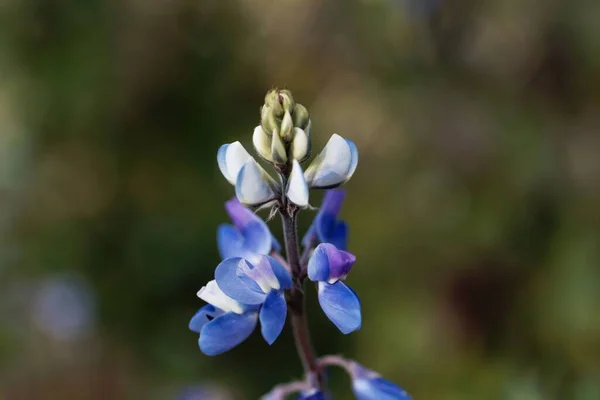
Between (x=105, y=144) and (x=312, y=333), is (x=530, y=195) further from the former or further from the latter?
(x=105, y=144)

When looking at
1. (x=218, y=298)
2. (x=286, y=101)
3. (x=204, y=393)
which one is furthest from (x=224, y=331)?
(x=204, y=393)

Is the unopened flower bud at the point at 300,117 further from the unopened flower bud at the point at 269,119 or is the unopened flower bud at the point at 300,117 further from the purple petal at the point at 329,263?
the purple petal at the point at 329,263

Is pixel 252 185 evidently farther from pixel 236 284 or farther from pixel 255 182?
pixel 236 284

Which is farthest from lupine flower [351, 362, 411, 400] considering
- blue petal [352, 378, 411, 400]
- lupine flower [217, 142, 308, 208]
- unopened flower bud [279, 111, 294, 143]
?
unopened flower bud [279, 111, 294, 143]

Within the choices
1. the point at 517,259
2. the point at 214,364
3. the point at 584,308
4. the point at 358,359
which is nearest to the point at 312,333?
the point at 358,359

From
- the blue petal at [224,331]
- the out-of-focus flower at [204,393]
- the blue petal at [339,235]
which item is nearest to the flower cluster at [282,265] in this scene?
the blue petal at [224,331]

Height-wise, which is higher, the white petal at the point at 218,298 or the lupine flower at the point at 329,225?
the lupine flower at the point at 329,225
